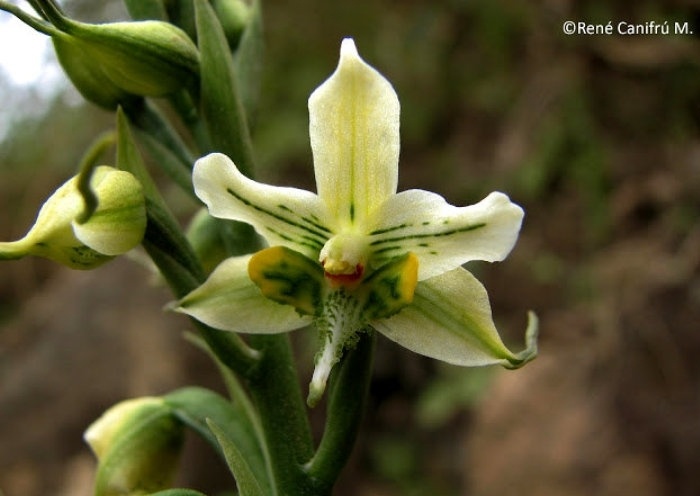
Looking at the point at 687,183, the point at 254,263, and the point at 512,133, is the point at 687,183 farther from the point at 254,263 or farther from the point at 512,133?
the point at 254,263

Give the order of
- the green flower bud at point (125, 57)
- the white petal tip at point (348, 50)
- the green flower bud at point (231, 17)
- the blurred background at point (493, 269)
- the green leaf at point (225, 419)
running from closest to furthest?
the white petal tip at point (348, 50) < the green flower bud at point (125, 57) < the green leaf at point (225, 419) < the green flower bud at point (231, 17) < the blurred background at point (493, 269)

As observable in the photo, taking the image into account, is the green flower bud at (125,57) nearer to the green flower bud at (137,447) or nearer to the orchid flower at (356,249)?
the orchid flower at (356,249)

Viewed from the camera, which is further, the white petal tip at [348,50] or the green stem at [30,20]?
the green stem at [30,20]

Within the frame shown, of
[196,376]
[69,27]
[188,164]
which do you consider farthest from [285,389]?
[196,376]

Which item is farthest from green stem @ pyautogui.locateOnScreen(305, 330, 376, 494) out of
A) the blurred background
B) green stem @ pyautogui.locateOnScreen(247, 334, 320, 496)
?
the blurred background

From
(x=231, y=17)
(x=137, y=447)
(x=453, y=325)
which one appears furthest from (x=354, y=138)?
(x=137, y=447)

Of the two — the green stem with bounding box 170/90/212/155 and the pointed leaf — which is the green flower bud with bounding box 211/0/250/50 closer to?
the green stem with bounding box 170/90/212/155

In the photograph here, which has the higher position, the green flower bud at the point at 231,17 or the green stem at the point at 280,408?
the green flower bud at the point at 231,17

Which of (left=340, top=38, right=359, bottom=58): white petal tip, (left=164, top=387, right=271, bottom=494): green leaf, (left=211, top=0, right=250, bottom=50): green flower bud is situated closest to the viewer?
(left=340, top=38, right=359, bottom=58): white petal tip

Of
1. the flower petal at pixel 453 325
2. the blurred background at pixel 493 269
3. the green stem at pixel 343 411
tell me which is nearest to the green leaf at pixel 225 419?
the green stem at pixel 343 411
